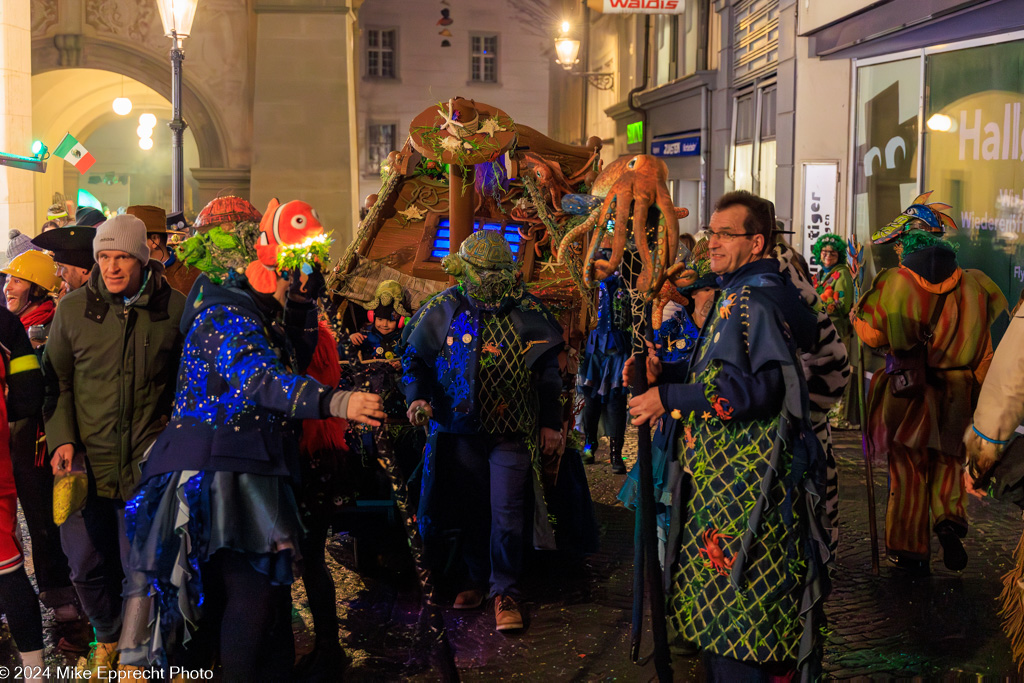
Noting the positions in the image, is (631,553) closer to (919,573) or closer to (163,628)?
(919,573)

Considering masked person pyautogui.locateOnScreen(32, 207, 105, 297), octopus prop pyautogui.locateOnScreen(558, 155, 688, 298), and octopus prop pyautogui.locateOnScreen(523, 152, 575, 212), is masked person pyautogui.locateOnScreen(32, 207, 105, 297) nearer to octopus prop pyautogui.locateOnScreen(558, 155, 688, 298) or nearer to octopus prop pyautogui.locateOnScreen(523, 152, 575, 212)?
octopus prop pyautogui.locateOnScreen(558, 155, 688, 298)

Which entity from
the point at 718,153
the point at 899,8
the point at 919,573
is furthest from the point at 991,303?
the point at 718,153

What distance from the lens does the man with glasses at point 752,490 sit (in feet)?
12.1

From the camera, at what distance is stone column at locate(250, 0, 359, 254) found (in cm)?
1870

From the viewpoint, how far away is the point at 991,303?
6164mm

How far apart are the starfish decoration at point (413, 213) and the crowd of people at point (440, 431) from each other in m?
1.55

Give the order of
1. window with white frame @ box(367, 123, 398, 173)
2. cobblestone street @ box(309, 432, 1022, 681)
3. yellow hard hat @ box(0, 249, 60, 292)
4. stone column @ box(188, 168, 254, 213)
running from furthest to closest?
window with white frame @ box(367, 123, 398, 173) → stone column @ box(188, 168, 254, 213) → yellow hard hat @ box(0, 249, 60, 292) → cobblestone street @ box(309, 432, 1022, 681)

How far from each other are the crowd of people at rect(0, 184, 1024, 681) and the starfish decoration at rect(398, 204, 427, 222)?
1.55 meters

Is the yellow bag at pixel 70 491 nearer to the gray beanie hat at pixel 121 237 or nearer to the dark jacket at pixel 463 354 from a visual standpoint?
the gray beanie hat at pixel 121 237

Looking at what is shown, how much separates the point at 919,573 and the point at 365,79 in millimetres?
35081

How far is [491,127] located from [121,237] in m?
3.10

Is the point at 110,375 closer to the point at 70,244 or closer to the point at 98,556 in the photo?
the point at 98,556

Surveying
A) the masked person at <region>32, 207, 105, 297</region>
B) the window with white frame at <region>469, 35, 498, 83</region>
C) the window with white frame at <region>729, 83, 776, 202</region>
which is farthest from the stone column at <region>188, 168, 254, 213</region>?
the window with white frame at <region>469, 35, 498, 83</region>

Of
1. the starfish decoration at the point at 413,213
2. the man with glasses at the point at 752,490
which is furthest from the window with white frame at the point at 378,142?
the man with glasses at the point at 752,490
